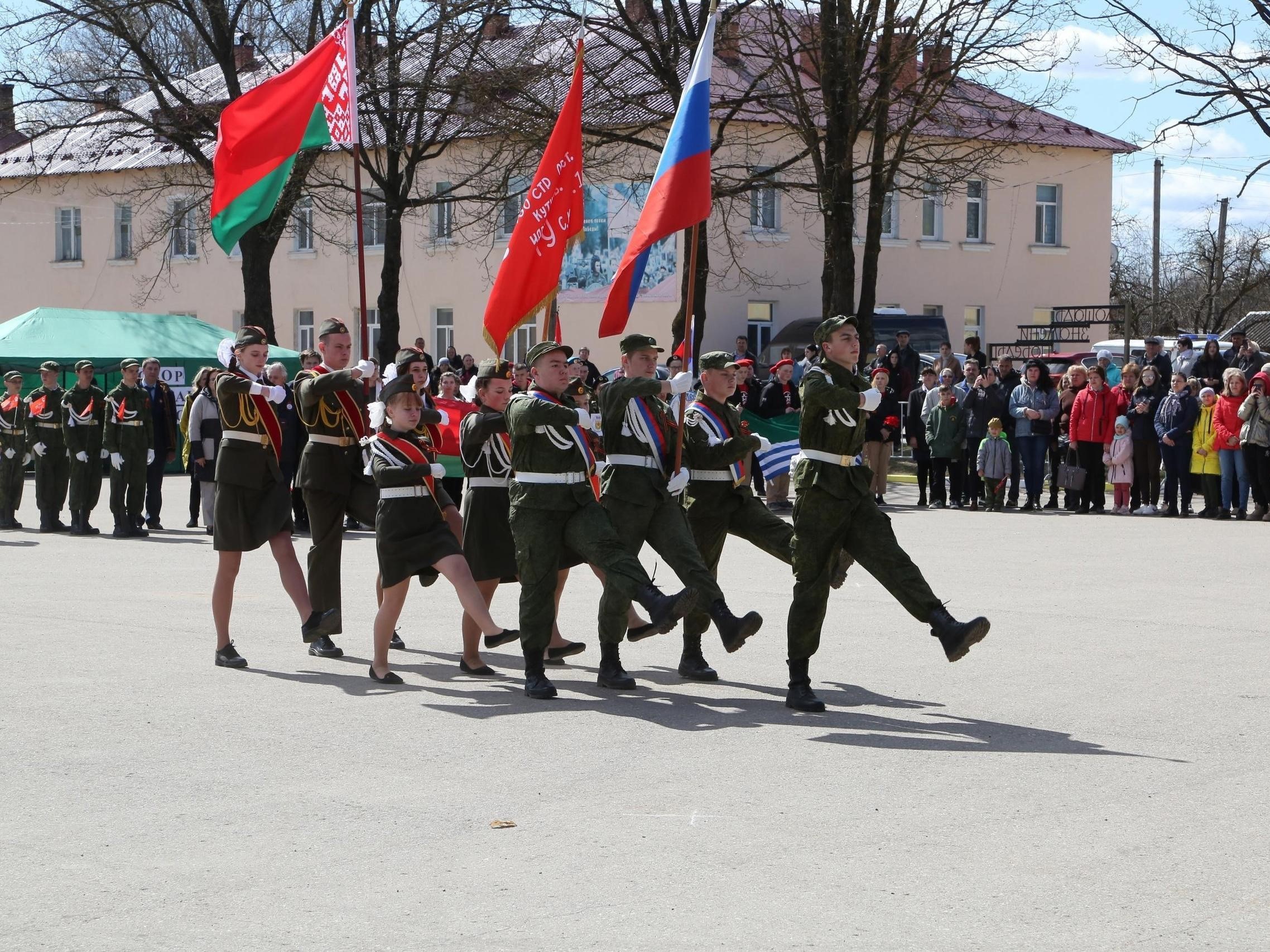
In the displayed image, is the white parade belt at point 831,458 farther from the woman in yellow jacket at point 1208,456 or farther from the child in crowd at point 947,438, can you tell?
the child in crowd at point 947,438

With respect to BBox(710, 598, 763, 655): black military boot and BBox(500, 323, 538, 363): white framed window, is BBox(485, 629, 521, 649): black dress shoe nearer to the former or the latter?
BBox(710, 598, 763, 655): black military boot

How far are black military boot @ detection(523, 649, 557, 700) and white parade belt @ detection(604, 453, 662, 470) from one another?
105 centimetres

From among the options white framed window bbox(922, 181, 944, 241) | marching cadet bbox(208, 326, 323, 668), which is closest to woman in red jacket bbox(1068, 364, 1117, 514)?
marching cadet bbox(208, 326, 323, 668)

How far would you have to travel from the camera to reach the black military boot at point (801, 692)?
8109 mm

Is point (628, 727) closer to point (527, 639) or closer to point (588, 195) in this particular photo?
point (527, 639)

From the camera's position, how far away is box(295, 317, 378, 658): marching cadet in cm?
969

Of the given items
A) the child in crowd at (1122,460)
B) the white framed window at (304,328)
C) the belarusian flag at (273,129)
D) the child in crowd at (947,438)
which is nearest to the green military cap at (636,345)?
the belarusian flag at (273,129)

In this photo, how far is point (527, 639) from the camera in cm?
852

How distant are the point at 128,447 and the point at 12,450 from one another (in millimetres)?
2329

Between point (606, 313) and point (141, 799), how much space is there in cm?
429

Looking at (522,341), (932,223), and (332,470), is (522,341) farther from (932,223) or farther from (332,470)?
(332,470)

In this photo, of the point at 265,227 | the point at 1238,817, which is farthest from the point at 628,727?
the point at 265,227

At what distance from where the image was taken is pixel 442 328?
46750 mm

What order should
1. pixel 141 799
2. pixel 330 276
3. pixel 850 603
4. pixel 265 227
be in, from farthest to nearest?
pixel 330 276 → pixel 265 227 → pixel 850 603 → pixel 141 799
